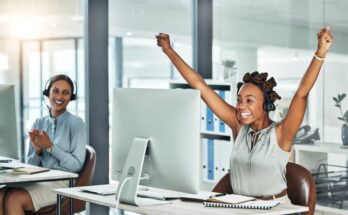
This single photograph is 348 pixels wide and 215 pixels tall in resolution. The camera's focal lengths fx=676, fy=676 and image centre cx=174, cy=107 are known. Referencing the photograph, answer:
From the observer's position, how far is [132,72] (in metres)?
5.75

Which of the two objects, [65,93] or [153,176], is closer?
[153,176]

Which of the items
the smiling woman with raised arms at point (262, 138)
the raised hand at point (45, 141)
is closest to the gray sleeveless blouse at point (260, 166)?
the smiling woman with raised arms at point (262, 138)

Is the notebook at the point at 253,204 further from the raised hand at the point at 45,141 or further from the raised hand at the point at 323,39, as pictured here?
the raised hand at the point at 45,141

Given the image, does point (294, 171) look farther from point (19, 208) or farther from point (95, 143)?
point (95, 143)

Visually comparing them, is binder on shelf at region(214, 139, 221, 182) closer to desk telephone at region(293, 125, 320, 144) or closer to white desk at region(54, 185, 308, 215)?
desk telephone at region(293, 125, 320, 144)

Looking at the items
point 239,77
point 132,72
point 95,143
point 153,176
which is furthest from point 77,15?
point 153,176

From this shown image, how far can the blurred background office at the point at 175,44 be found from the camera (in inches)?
203

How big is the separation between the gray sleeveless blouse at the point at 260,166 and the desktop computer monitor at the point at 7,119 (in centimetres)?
148

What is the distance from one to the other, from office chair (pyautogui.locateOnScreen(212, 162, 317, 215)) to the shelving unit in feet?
6.82

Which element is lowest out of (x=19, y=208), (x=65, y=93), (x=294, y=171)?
(x=19, y=208)

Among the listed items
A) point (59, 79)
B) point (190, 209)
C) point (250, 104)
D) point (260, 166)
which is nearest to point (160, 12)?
point (59, 79)

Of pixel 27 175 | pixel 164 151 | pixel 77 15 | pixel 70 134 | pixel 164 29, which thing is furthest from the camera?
pixel 164 29

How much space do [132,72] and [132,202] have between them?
Answer: 2666 millimetres

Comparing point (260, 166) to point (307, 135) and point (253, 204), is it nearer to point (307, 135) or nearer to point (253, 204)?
point (253, 204)
